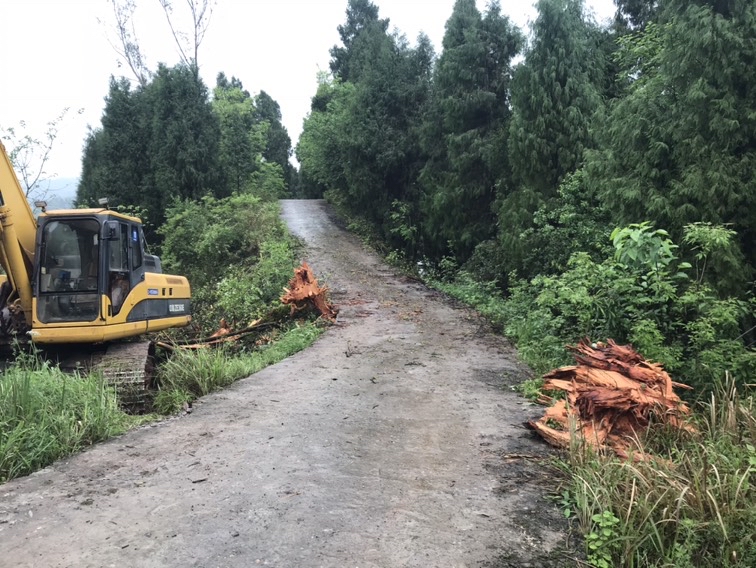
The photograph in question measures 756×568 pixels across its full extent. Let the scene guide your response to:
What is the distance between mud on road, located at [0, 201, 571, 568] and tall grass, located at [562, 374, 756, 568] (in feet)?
0.93

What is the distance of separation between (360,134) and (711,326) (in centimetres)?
1655

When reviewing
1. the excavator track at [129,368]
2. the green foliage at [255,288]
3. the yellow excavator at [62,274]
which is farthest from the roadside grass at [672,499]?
the green foliage at [255,288]

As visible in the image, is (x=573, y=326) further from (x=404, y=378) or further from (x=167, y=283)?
(x=167, y=283)

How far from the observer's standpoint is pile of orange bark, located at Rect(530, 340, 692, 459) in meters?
4.66

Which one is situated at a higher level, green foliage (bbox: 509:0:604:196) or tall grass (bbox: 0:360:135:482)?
green foliage (bbox: 509:0:604:196)

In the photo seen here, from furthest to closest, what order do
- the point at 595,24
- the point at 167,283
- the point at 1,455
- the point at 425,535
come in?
the point at 595,24, the point at 167,283, the point at 1,455, the point at 425,535

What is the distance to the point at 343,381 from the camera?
7.29 metres

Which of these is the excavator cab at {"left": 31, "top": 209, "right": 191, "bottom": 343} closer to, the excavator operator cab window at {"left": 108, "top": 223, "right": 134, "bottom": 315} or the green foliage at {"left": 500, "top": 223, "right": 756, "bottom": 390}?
the excavator operator cab window at {"left": 108, "top": 223, "right": 134, "bottom": 315}

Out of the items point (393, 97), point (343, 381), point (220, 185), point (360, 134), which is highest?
point (393, 97)

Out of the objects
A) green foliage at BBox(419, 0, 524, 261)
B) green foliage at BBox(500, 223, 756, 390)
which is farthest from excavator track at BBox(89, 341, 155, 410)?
green foliage at BBox(419, 0, 524, 261)

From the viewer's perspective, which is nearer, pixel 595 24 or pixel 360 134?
pixel 595 24

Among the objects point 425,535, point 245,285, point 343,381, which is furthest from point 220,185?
point 425,535

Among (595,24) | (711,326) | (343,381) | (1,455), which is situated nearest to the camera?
(1,455)

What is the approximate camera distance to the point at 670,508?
133 inches
